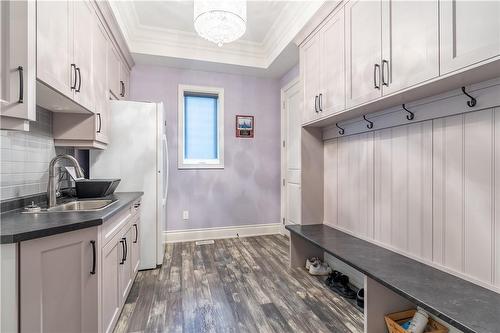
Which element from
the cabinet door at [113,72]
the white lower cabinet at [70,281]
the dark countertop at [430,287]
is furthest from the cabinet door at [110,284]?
the cabinet door at [113,72]

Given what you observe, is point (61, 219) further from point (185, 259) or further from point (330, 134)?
point (330, 134)

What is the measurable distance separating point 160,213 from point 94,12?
6.66 feet

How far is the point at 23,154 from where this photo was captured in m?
1.76

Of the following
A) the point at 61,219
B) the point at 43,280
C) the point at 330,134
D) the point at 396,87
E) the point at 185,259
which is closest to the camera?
the point at 43,280

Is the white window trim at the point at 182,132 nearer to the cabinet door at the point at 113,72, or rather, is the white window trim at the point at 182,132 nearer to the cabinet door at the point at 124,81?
the cabinet door at the point at 124,81

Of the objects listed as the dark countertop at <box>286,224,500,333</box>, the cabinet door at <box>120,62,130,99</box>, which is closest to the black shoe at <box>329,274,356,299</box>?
the dark countertop at <box>286,224,500,333</box>

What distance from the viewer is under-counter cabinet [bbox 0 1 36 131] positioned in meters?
1.08

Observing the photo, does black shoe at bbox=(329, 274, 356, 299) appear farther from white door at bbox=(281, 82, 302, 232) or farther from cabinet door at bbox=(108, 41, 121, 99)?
cabinet door at bbox=(108, 41, 121, 99)

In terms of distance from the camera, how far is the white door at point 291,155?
3648 millimetres

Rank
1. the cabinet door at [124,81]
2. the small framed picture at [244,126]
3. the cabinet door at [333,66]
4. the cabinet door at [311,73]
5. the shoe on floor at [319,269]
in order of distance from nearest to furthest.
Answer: the cabinet door at [333,66] < the cabinet door at [311,73] < the shoe on floor at [319,269] < the cabinet door at [124,81] < the small framed picture at [244,126]

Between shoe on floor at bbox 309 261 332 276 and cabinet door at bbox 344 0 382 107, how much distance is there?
1.66 metres

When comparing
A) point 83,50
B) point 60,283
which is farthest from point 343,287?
point 83,50

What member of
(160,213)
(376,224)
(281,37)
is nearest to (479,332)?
(376,224)

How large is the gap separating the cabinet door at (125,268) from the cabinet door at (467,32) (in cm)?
241
